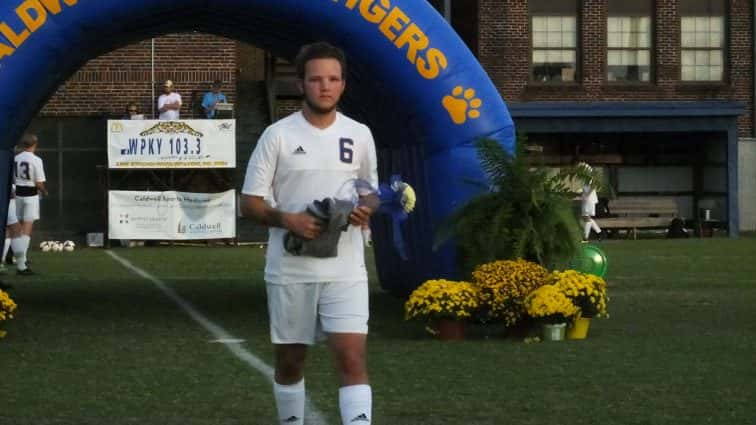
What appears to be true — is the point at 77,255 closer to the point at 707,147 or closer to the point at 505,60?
the point at 505,60

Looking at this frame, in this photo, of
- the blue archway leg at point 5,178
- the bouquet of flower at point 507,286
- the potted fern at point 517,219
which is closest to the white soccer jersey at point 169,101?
the blue archway leg at point 5,178

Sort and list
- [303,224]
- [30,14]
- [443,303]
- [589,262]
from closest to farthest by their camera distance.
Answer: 1. [303,224]
2. [443,303]
3. [30,14]
4. [589,262]

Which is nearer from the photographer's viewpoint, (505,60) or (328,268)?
(328,268)

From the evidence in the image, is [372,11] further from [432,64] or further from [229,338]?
[229,338]

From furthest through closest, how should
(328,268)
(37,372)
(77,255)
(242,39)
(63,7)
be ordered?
(77,255), (242,39), (63,7), (37,372), (328,268)

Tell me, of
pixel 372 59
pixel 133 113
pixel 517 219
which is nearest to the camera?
pixel 517 219

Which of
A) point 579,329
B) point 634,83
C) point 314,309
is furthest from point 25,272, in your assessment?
point 634,83

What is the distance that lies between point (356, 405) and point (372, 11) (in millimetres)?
7894

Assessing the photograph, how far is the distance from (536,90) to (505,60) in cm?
112

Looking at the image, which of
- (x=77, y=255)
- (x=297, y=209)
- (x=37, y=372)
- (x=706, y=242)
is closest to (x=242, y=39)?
(x=37, y=372)

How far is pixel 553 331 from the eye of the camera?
13.3 m

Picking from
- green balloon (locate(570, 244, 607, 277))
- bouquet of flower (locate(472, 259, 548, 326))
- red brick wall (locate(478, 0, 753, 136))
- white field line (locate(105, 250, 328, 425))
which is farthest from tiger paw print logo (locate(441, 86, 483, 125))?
red brick wall (locate(478, 0, 753, 136))

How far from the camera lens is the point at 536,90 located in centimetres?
4106

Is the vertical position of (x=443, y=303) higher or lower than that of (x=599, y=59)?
lower
